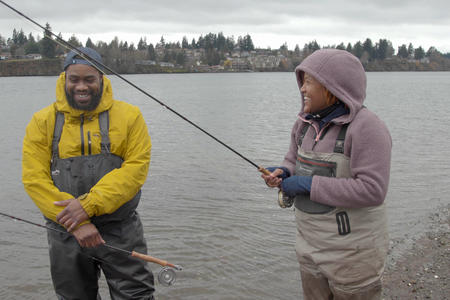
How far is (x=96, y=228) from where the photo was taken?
11.0ft

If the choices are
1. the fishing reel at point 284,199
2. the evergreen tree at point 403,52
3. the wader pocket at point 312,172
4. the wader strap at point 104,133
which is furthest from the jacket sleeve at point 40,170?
the evergreen tree at point 403,52

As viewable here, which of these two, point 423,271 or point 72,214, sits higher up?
point 72,214

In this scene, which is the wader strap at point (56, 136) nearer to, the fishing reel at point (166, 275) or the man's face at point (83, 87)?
the man's face at point (83, 87)

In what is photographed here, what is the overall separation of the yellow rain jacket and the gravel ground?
3572 mm

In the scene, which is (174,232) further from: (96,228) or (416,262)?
(96,228)

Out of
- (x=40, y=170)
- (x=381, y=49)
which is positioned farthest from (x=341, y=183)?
(x=381, y=49)

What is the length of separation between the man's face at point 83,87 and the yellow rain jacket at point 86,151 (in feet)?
0.16

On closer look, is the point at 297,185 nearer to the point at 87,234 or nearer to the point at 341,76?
the point at 341,76

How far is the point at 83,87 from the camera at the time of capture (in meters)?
3.34

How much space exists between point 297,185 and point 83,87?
1818 mm

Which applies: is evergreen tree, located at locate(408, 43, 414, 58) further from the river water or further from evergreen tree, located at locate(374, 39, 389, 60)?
the river water

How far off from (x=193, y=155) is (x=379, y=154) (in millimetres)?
12718

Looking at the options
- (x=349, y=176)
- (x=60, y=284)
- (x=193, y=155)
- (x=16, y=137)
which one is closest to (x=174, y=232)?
(x=60, y=284)

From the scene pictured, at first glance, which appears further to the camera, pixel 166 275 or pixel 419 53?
pixel 419 53
